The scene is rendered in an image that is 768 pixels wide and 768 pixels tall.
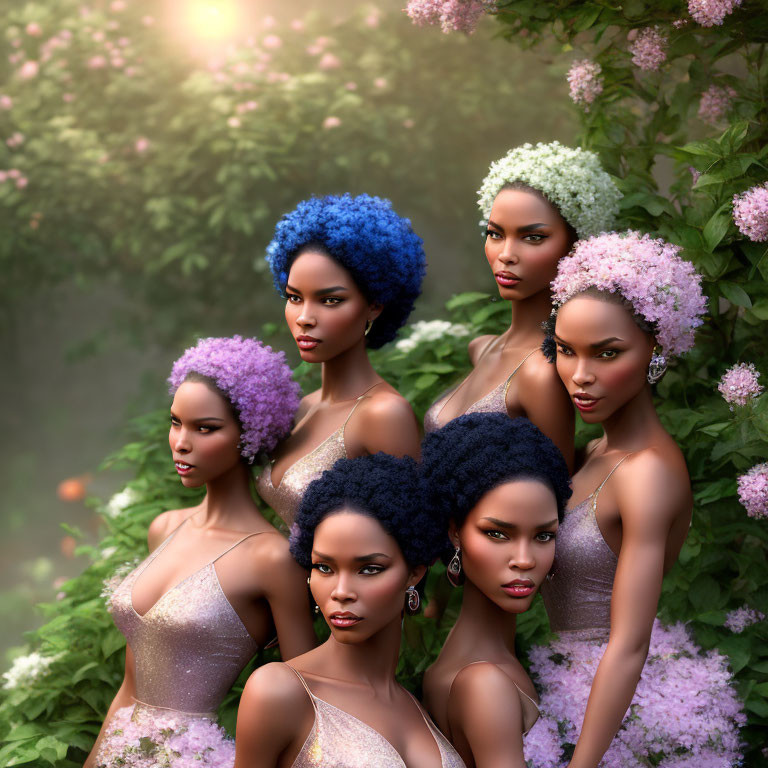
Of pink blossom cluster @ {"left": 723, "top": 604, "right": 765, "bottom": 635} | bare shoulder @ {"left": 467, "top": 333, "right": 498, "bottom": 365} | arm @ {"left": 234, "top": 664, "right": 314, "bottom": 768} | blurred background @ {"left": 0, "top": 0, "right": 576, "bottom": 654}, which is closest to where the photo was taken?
arm @ {"left": 234, "top": 664, "right": 314, "bottom": 768}

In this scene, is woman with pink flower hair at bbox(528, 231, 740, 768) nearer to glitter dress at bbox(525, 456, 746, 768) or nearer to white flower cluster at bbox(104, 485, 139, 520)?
glitter dress at bbox(525, 456, 746, 768)

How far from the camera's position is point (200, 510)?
12.8ft

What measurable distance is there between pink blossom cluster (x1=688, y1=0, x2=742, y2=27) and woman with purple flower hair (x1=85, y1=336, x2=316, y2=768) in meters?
2.03

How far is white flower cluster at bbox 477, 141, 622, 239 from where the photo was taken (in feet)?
12.6

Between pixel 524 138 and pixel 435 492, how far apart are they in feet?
22.0

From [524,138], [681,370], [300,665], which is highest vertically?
[524,138]

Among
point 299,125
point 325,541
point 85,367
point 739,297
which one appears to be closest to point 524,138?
point 299,125

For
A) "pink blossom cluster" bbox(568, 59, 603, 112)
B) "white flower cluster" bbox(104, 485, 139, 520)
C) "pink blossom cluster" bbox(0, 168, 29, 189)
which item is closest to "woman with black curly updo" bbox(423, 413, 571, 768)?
"pink blossom cluster" bbox(568, 59, 603, 112)

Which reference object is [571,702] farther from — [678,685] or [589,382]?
[589,382]

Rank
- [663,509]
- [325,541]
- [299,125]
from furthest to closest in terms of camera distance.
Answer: [299,125] → [663,509] → [325,541]

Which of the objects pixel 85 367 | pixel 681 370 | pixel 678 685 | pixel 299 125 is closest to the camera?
pixel 678 685

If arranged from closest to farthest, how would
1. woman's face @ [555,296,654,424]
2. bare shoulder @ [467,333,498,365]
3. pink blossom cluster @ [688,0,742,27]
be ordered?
1. woman's face @ [555,296,654,424]
2. pink blossom cluster @ [688,0,742,27]
3. bare shoulder @ [467,333,498,365]

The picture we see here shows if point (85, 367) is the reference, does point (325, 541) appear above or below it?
below

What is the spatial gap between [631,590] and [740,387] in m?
1.08
